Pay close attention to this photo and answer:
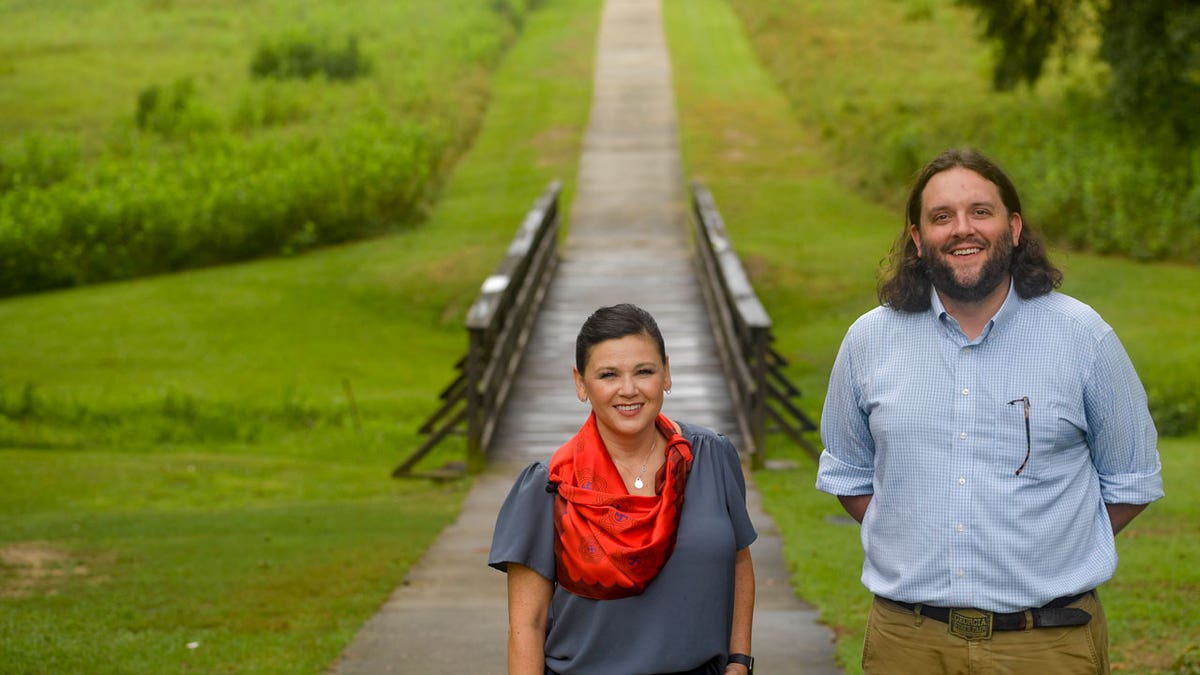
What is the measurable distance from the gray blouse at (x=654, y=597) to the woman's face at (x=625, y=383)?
173 millimetres

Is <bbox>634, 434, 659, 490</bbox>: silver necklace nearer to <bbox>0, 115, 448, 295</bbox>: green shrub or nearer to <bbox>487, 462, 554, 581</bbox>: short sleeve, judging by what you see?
<bbox>487, 462, 554, 581</bbox>: short sleeve

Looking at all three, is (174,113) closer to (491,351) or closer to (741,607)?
(491,351)

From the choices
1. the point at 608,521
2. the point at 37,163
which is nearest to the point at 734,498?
the point at 608,521

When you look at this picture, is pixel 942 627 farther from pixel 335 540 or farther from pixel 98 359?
pixel 98 359

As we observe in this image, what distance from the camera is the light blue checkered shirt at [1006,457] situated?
11.8 ft

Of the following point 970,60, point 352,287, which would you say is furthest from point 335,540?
point 970,60

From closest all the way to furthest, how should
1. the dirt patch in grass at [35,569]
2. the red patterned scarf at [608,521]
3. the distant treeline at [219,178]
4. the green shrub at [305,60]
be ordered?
the red patterned scarf at [608,521]
the dirt patch in grass at [35,569]
the distant treeline at [219,178]
the green shrub at [305,60]

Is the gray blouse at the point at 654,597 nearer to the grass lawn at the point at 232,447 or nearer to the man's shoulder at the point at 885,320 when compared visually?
the man's shoulder at the point at 885,320

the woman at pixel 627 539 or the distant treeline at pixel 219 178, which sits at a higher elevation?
the woman at pixel 627 539

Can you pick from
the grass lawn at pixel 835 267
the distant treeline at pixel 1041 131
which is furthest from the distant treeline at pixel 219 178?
the distant treeline at pixel 1041 131

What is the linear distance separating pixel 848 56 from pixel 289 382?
85.8 feet

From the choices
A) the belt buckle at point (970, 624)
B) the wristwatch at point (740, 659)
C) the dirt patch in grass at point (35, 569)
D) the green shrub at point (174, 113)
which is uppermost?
the belt buckle at point (970, 624)

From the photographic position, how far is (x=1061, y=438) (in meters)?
3.62

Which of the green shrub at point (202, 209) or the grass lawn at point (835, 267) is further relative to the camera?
the green shrub at point (202, 209)
